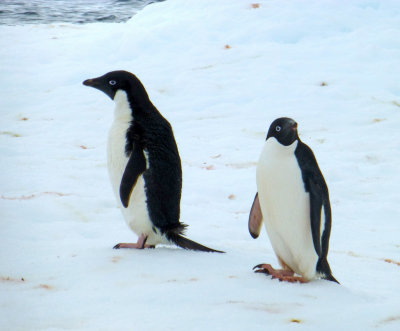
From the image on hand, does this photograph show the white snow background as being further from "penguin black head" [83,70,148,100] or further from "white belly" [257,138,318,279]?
"penguin black head" [83,70,148,100]

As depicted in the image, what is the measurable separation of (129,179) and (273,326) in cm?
110

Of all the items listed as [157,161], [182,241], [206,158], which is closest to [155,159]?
[157,161]

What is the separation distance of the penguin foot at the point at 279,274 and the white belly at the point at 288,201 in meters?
0.05

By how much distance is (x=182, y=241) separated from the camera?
347 cm

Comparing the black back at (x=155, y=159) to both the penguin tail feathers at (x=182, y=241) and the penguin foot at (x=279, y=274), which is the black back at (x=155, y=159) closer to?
the penguin tail feathers at (x=182, y=241)

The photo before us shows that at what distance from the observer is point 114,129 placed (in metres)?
3.52

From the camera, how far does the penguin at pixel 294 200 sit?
2.99 metres

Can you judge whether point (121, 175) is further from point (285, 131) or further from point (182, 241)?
point (285, 131)

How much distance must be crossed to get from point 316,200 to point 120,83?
116 centimetres

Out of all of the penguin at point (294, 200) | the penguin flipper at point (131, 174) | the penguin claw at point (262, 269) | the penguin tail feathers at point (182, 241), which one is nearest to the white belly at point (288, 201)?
the penguin at point (294, 200)

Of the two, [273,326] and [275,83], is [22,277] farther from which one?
[275,83]

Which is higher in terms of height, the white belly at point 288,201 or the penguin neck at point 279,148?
the penguin neck at point 279,148

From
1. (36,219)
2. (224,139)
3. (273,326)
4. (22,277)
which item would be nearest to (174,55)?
(224,139)

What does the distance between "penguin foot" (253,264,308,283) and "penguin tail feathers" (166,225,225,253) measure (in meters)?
0.40
